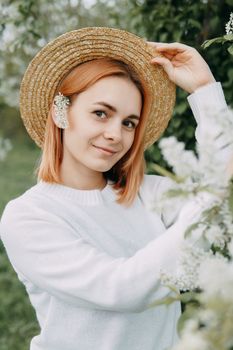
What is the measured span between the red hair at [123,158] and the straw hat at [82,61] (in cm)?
3

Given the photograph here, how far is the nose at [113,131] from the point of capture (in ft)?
7.01

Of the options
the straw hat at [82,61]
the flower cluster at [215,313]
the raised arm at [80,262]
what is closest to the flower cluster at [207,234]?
the flower cluster at [215,313]

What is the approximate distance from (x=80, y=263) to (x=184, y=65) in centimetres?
88

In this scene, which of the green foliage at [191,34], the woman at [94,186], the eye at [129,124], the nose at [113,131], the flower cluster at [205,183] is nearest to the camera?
the flower cluster at [205,183]

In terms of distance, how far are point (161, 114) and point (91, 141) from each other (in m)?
0.50

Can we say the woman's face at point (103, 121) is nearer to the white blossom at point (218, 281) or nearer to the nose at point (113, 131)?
the nose at point (113, 131)

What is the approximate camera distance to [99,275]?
1.84 m

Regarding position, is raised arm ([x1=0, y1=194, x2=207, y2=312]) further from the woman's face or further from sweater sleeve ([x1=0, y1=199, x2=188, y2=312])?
the woman's face

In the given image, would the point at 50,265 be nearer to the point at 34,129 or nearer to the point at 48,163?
the point at 48,163

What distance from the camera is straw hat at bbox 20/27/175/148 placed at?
2334 millimetres

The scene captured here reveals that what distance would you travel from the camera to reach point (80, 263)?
189cm

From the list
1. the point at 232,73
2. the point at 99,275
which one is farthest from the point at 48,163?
the point at 232,73

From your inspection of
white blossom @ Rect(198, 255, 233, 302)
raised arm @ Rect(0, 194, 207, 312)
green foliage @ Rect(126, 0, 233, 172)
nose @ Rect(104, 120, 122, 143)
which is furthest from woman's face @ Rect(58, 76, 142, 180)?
white blossom @ Rect(198, 255, 233, 302)

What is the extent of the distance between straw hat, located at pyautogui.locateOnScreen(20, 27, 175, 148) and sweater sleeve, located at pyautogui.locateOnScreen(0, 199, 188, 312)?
1.74 ft
